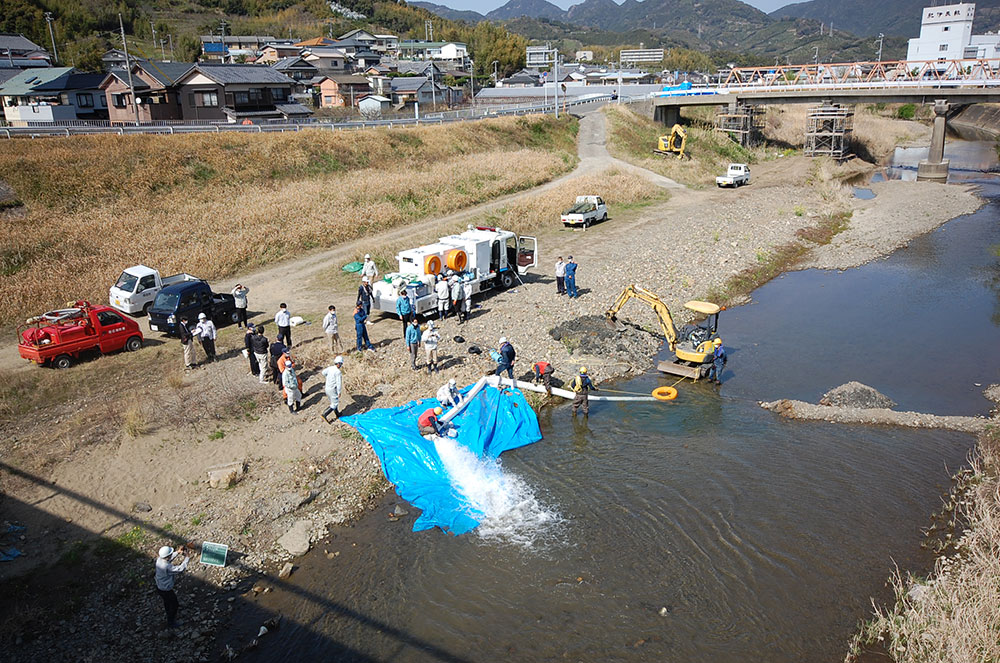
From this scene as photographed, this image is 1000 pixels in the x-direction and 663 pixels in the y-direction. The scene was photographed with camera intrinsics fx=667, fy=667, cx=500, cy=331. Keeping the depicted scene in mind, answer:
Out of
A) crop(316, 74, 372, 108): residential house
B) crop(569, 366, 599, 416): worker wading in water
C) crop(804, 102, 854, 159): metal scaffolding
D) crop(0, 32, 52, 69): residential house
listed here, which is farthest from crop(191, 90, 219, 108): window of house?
crop(804, 102, 854, 159): metal scaffolding

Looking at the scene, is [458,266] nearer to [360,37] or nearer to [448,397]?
[448,397]

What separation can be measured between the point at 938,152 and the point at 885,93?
7.21 meters

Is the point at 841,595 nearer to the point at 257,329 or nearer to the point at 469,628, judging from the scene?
the point at 469,628

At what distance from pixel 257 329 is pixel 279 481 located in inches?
221

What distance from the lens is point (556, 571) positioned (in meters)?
12.6

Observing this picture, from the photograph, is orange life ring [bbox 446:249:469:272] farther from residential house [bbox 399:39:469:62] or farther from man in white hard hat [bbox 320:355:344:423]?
residential house [bbox 399:39:469:62]

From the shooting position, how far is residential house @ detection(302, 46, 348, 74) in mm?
108875

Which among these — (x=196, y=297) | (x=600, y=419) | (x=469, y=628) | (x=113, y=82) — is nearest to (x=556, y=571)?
(x=469, y=628)

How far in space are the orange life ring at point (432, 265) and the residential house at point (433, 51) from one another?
142527mm

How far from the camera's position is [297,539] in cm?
1327

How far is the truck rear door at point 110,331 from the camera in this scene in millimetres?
20203

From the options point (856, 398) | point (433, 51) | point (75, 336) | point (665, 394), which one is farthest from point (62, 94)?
point (433, 51)

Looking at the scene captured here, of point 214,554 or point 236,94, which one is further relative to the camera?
point 236,94

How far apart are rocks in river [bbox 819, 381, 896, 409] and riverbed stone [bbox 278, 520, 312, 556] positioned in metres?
14.2
